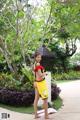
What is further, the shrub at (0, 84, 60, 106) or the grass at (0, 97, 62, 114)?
the shrub at (0, 84, 60, 106)

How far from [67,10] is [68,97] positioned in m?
3.20

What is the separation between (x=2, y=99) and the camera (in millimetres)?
11797

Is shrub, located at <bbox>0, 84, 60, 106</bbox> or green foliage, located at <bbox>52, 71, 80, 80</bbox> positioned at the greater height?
green foliage, located at <bbox>52, 71, 80, 80</bbox>

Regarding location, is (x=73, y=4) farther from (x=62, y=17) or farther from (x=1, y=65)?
(x=1, y=65)

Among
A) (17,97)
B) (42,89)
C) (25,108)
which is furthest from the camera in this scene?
(17,97)

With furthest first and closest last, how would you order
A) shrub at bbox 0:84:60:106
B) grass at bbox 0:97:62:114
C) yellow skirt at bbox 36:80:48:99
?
shrub at bbox 0:84:60:106 → grass at bbox 0:97:62:114 → yellow skirt at bbox 36:80:48:99

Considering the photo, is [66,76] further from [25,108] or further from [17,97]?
[25,108]

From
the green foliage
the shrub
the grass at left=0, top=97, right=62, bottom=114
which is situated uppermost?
the green foliage

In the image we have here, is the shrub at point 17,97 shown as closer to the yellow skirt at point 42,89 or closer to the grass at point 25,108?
the grass at point 25,108

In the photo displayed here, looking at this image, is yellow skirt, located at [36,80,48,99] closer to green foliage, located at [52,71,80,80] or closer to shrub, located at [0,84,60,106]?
shrub, located at [0,84,60,106]

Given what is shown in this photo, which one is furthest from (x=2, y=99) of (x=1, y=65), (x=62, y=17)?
(x=1, y=65)

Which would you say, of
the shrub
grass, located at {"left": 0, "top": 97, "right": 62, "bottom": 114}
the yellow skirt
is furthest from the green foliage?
the yellow skirt

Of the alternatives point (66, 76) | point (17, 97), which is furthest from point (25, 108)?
point (66, 76)

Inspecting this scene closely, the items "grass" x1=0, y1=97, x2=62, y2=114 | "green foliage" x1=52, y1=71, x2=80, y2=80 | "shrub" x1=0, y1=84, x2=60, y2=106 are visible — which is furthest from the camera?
"green foliage" x1=52, y1=71, x2=80, y2=80
